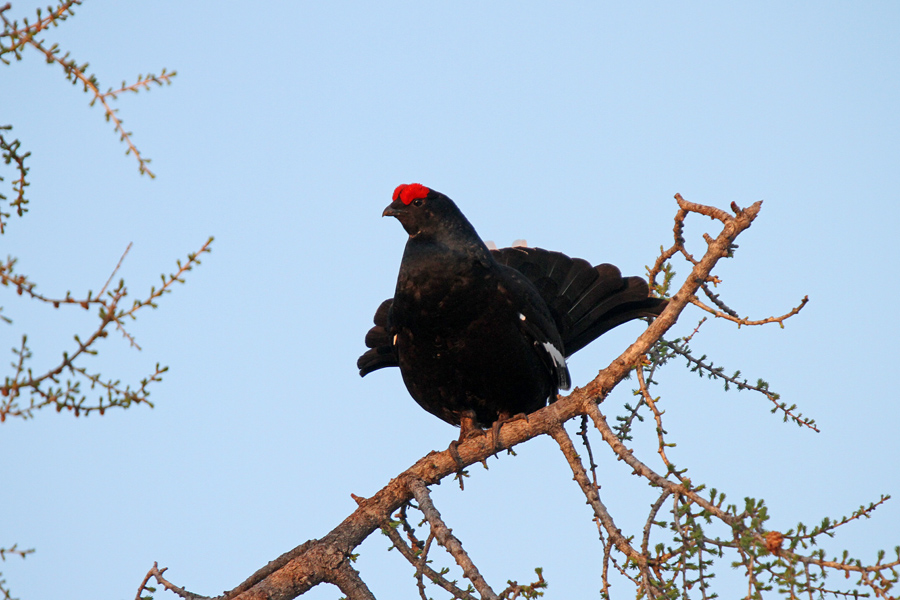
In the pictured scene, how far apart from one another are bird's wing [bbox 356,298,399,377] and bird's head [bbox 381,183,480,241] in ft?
2.78

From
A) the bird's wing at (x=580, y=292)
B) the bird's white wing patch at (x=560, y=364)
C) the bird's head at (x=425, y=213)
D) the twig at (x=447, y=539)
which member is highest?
the bird's head at (x=425, y=213)

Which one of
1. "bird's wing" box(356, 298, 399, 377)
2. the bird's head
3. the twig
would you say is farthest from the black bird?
the twig

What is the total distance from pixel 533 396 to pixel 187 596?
7.91 feet

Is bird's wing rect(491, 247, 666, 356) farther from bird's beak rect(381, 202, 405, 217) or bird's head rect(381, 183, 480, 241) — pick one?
bird's beak rect(381, 202, 405, 217)

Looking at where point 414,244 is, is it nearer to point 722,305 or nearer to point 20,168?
point 722,305

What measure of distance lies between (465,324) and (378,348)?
126cm

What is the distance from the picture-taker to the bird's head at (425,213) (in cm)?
511

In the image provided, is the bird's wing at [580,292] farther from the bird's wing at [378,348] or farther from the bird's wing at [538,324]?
the bird's wing at [378,348]

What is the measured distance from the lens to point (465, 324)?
485 cm

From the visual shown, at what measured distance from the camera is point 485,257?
5.09 meters

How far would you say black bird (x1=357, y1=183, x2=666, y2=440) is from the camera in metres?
4.86

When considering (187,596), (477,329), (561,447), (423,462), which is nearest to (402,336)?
(477,329)

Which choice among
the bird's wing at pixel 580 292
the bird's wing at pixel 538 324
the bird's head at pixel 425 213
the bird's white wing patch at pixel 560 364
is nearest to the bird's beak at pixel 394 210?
the bird's head at pixel 425 213

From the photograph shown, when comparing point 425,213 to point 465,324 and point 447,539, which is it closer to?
point 465,324
